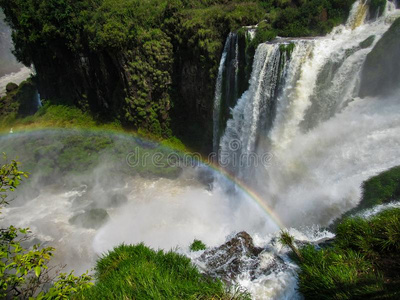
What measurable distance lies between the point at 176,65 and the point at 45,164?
11.1 m

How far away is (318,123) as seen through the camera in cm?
1165

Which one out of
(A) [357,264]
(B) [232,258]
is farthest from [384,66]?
(B) [232,258]

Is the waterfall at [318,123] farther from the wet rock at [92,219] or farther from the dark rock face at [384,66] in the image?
the wet rock at [92,219]

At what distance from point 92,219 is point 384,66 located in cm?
1479

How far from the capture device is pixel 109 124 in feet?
74.0

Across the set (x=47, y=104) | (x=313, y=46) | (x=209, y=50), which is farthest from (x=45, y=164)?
(x=313, y=46)

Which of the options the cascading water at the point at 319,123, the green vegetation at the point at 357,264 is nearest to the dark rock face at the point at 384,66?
the cascading water at the point at 319,123

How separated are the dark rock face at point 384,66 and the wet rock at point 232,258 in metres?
7.88

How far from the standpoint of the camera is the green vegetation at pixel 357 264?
3930 mm

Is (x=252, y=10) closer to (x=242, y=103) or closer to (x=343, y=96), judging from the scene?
(x=242, y=103)

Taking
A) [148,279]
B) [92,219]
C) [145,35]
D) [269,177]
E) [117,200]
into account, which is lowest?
[117,200]

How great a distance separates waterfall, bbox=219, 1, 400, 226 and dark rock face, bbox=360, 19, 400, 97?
0.94 feet

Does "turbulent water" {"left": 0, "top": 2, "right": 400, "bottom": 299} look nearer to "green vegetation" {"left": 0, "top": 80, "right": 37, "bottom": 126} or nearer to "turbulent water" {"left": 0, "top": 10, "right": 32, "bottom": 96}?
"green vegetation" {"left": 0, "top": 80, "right": 37, "bottom": 126}

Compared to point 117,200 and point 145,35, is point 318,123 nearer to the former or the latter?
A: point 117,200
